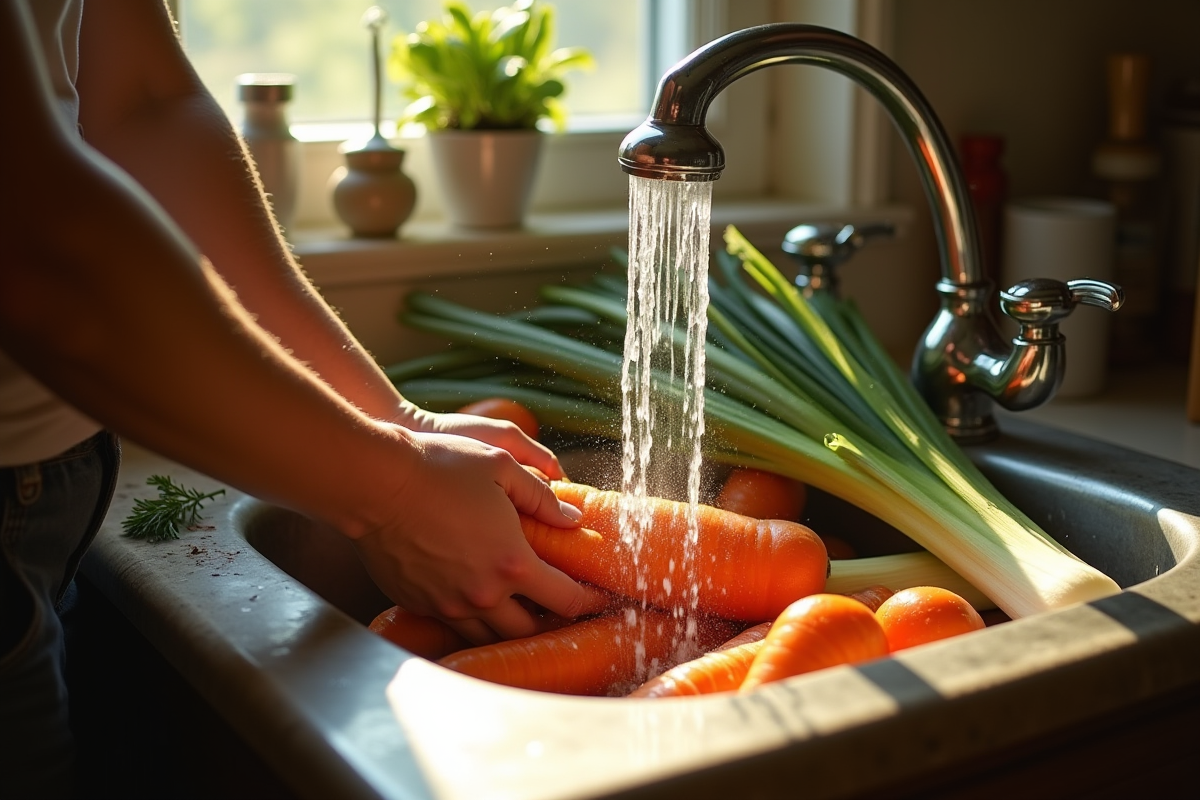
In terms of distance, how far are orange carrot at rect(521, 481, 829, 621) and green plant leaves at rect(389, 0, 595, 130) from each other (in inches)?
26.6

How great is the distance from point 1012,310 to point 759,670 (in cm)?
53

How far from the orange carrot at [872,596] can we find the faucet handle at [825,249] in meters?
0.47

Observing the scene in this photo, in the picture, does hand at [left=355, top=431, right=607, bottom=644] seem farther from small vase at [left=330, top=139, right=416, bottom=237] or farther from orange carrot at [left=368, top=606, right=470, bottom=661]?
small vase at [left=330, top=139, right=416, bottom=237]

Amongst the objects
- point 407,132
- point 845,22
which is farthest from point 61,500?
point 845,22

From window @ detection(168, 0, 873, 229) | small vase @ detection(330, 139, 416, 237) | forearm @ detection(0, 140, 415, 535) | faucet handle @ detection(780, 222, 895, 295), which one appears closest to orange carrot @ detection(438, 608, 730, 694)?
forearm @ detection(0, 140, 415, 535)

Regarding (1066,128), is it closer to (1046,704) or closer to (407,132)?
(407,132)

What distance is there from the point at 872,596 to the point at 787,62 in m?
0.44

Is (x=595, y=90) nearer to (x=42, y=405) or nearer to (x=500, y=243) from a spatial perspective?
(x=500, y=243)

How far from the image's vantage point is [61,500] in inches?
31.0

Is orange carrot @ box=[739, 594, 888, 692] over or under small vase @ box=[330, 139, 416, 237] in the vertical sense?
under

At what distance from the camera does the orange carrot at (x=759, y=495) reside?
1.15 m

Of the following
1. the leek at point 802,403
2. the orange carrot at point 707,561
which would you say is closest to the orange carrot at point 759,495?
the leek at point 802,403

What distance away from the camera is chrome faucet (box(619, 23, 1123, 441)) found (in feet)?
2.94

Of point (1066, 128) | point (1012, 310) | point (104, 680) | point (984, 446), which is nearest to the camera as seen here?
point (104, 680)
